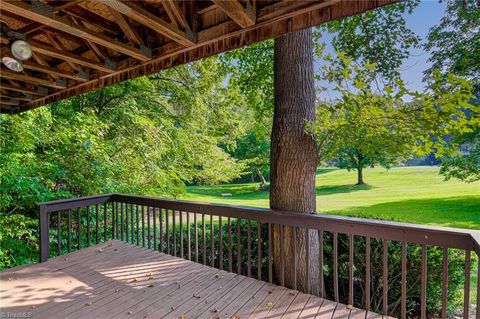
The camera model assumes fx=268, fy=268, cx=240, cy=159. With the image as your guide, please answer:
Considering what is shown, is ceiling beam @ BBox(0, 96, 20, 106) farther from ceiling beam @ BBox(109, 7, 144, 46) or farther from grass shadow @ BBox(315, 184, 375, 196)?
grass shadow @ BBox(315, 184, 375, 196)

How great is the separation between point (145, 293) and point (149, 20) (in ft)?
8.85

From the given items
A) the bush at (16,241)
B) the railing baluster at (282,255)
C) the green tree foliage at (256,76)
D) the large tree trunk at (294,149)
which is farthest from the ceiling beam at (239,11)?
the bush at (16,241)

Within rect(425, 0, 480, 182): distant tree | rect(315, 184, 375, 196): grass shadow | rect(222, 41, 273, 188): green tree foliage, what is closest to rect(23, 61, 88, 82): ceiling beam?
rect(222, 41, 273, 188): green tree foliage

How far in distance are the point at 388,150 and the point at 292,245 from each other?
5.07ft

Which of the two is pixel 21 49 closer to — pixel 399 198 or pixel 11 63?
pixel 11 63

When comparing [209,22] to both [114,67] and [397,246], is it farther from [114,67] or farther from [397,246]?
[397,246]

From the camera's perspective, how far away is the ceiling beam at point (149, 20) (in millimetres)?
1878

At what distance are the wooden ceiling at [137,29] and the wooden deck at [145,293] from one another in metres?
2.43

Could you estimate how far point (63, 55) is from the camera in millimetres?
2775

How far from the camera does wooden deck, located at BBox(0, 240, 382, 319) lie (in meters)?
2.55

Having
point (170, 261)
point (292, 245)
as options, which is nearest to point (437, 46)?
point (292, 245)

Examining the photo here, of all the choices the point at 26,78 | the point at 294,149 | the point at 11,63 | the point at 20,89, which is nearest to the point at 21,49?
the point at 11,63

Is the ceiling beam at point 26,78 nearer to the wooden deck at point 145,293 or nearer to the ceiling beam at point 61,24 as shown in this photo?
the ceiling beam at point 61,24

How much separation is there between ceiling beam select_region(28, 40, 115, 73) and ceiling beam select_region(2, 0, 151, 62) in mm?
624
